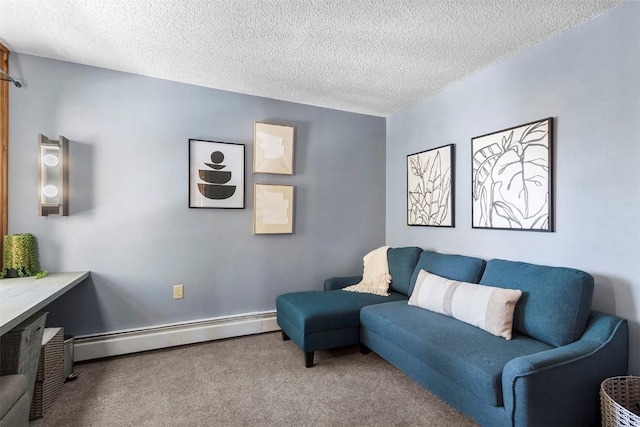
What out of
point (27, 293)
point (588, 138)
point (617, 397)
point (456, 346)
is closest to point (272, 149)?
point (27, 293)

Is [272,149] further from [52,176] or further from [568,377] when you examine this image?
[568,377]

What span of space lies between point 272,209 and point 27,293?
1864 millimetres

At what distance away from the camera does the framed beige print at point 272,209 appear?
119 inches

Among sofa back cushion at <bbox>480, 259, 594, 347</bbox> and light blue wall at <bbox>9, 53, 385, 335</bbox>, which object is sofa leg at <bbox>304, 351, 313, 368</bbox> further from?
sofa back cushion at <bbox>480, 259, 594, 347</bbox>

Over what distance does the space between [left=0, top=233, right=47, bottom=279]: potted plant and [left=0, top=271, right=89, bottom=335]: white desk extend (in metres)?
0.06

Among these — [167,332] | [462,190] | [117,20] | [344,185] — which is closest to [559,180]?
[462,190]

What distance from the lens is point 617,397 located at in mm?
1533

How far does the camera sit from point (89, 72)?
247cm

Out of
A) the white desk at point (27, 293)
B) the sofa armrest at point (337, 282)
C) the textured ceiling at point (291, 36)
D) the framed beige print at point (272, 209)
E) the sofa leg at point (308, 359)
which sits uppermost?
the textured ceiling at point (291, 36)

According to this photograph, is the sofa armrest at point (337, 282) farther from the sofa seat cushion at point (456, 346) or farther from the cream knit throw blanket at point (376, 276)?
the sofa seat cushion at point (456, 346)

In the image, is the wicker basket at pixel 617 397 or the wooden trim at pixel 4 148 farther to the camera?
the wooden trim at pixel 4 148

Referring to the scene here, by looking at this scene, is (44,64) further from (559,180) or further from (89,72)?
(559,180)

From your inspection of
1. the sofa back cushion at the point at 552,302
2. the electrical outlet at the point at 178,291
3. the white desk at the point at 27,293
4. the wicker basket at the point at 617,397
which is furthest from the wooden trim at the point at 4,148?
the wicker basket at the point at 617,397

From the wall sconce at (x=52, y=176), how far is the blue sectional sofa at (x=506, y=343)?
6.54 feet
